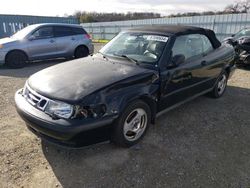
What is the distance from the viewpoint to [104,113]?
2738mm

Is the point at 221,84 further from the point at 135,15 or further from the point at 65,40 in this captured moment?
the point at 135,15

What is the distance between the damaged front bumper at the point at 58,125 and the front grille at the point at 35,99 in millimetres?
55

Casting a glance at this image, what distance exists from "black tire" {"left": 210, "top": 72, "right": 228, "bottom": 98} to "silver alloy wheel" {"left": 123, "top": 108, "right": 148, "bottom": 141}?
251cm

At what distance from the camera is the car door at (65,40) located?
9242 mm

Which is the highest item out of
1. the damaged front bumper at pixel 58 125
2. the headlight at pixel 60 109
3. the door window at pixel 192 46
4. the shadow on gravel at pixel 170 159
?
the door window at pixel 192 46

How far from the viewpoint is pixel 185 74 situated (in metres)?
3.92

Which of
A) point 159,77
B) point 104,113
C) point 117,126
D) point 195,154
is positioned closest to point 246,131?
point 195,154

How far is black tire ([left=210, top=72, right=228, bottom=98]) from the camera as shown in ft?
17.1

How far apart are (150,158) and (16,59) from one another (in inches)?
286

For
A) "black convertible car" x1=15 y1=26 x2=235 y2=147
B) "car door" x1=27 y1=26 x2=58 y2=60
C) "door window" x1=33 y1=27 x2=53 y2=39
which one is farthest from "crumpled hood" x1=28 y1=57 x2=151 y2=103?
"door window" x1=33 y1=27 x2=53 y2=39

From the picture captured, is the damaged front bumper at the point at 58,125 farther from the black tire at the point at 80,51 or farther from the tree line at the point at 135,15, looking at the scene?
the tree line at the point at 135,15

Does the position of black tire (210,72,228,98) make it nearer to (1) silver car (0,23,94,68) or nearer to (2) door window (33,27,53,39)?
(1) silver car (0,23,94,68)

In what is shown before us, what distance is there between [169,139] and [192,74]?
4.23 ft

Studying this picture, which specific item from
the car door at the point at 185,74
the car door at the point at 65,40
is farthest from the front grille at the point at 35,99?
the car door at the point at 65,40
